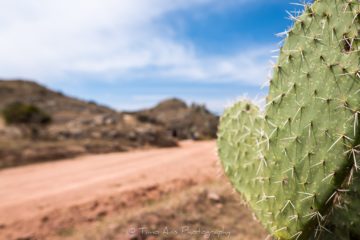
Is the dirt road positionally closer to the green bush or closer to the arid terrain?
the arid terrain

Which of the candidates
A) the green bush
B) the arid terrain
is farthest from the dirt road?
the green bush

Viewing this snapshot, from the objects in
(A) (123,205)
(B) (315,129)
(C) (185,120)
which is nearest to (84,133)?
(A) (123,205)

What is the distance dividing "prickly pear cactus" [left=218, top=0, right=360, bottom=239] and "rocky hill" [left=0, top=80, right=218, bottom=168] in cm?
1313

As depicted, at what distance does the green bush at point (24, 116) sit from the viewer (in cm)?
2359

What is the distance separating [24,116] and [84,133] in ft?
13.9

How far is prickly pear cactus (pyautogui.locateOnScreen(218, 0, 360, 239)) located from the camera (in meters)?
2.10

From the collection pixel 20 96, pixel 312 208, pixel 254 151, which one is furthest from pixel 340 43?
pixel 20 96

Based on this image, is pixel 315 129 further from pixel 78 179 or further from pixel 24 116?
pixel 24 116

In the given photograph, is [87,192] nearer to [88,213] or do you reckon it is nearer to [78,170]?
[88,213]

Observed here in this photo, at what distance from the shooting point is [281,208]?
2.35 meters

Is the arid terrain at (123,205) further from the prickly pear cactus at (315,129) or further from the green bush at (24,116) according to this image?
the green bush at (24,116)

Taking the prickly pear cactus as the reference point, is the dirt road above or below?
below

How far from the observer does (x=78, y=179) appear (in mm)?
11109

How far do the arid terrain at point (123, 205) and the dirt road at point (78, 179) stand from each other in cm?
2
